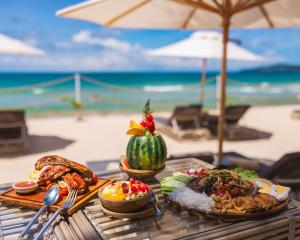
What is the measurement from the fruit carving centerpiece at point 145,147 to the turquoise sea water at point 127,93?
25.5 feet

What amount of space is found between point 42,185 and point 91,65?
6429 centimetres

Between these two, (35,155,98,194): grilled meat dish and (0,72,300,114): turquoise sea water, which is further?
(0,72,300,114): turquoise sea water

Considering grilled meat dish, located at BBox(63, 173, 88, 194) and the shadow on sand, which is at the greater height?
grilled meat dish, located at BBox(63, 173, 88, 194)

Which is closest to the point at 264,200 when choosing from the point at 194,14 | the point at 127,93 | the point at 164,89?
A: the point at 194,14

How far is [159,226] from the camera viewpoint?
65.2 inches

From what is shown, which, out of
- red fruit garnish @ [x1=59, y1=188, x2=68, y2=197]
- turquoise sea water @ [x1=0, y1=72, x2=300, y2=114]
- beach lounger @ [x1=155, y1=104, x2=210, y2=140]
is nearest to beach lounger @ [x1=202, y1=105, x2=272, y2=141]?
beach lounger @ [x1=155, y1=104, x2=210, y2=140]

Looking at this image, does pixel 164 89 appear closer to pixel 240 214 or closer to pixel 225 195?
pixel 225 195

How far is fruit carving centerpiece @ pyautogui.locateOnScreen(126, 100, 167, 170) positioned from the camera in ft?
7.35

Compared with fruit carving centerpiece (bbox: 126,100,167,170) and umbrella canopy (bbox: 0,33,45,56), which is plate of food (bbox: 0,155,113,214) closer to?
fruit carving centerpiece (bbox: 126,100,167,170)

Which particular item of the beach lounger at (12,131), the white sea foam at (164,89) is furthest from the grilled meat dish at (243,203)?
the white sea foam at (164,89)

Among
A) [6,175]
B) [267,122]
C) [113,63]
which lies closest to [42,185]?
[6,175]

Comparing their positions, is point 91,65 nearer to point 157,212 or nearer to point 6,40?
point 6,40

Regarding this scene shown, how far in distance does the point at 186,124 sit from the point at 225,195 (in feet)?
20.5

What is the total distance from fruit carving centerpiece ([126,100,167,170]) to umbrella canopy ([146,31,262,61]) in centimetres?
521
